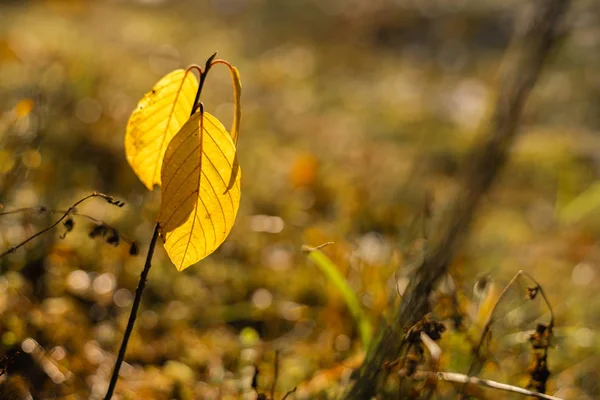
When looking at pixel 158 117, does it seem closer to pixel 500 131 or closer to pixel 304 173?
pixel 500 131

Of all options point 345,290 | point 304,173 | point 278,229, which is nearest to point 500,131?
point 345,290

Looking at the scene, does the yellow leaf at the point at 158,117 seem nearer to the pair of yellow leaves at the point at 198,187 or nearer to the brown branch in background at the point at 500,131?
the pair of yellow leaves at the point at 198,187

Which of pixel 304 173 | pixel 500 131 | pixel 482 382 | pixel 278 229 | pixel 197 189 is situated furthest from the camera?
pixel 304 173

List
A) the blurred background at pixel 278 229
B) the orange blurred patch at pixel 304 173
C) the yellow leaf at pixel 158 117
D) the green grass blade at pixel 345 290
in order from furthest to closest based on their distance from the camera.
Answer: the orange blurred patch at pixel 304 173 < the blurred background at pixel 278 229 < the green grass blade at pixel 345 290 < the yellow leaf at pixel 158 117

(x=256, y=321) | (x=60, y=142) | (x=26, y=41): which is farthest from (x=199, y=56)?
(x=256, y=321)

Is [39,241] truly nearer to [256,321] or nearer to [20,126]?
[20,126]

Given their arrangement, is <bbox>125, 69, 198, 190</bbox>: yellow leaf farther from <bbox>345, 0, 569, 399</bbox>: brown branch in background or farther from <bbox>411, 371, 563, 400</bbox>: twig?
<bbox>411, 371, 563, 400</bbox>: twig

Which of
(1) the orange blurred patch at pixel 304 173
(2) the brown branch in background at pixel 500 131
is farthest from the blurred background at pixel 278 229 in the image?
(2) the brown branch in background at pixel 500 131
